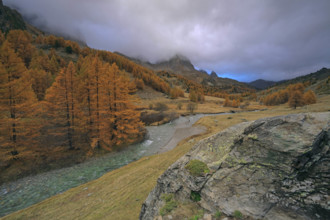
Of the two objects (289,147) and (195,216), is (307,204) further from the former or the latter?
(195,216)

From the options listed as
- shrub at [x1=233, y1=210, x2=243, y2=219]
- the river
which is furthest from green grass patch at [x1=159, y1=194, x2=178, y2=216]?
the river

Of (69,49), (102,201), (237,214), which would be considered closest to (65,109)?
(102,201)

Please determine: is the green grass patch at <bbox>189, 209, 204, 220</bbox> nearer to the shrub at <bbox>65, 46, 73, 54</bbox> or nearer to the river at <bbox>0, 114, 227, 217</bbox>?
the river at <bbox>0, 114, 227, 217</bbox>

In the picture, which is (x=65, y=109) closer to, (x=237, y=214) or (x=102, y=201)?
(x=102, y=201)

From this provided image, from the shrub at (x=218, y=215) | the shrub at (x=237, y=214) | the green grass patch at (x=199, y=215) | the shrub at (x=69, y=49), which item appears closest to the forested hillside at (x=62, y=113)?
the green grass patch at (x=199, y=215)

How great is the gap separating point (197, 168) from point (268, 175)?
9.00 ft

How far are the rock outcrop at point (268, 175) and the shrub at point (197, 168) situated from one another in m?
0.13

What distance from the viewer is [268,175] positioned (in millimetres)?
5023

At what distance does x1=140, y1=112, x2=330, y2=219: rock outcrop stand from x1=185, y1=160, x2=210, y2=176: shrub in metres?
0.13

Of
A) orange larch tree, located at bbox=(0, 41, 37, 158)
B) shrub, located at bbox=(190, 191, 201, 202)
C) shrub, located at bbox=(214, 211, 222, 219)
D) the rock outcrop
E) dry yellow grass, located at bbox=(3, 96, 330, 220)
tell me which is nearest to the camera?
the rock outcrop

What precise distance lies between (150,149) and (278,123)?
23692 mm

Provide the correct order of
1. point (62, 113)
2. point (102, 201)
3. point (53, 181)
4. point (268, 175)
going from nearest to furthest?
point (268, 175) < point (102, 201) < point (53, 181) < point (62, 113)

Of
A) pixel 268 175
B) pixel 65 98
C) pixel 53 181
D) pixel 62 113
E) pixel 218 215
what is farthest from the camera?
pixel 62 113

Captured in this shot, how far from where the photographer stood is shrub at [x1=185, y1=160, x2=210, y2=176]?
623 cm
